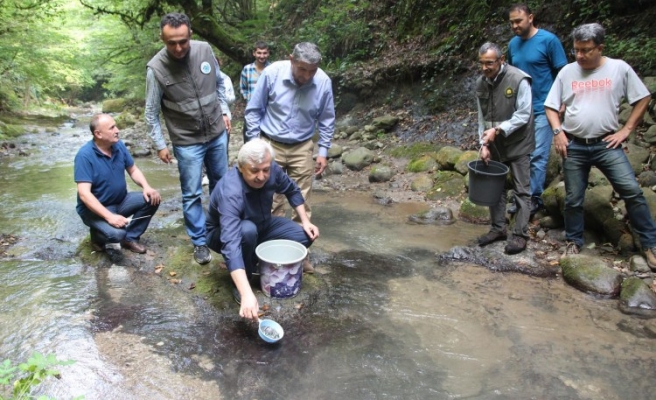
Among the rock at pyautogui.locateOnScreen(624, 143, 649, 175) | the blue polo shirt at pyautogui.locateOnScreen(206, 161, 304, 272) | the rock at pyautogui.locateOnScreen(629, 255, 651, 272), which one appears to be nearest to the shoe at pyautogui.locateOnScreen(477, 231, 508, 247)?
the rock at pyautogui.locateOnScreen(629, 255, 651, 272)

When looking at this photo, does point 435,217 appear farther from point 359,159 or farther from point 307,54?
point 307,54

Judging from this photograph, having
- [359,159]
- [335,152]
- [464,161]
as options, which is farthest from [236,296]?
[335,152]

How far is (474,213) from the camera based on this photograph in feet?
17.6

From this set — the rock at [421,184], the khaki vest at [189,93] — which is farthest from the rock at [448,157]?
the khaki vest at [189,93]

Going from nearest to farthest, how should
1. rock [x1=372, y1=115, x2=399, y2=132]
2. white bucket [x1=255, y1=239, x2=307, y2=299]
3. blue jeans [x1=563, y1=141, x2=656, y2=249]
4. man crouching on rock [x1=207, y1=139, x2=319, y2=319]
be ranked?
man crouching on rock [x1=207, y1=139, x2=319, y2=319] → white bucket [x1=255, y1=239, x2=307, y2=299] → blue jeans [x1=563, y1=141, x2=656, y2=249] → rock [x1=372, y1=115, x2=399, y2=132]

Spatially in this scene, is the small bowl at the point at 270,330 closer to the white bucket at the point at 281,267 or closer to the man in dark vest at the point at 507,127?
the white bucket at the point at 281,267

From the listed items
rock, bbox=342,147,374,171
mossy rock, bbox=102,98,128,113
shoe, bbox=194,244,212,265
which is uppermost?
shoe, bbox=194,244,212,265

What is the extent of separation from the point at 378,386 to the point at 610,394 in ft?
4.16

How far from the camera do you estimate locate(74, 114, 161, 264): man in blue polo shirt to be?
3.79 metres

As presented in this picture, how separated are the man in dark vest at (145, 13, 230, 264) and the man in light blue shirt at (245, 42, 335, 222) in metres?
0.35

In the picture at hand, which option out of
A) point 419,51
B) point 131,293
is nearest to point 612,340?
point 131,293

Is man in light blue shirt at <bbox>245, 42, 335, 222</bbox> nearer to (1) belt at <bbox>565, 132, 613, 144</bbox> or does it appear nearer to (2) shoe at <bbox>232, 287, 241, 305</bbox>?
(2) shoe at <bbox>232, 287, 241, 305</bbox>

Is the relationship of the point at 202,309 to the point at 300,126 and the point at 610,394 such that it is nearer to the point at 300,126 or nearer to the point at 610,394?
the point at 300,126

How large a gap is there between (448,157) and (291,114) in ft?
12.0
